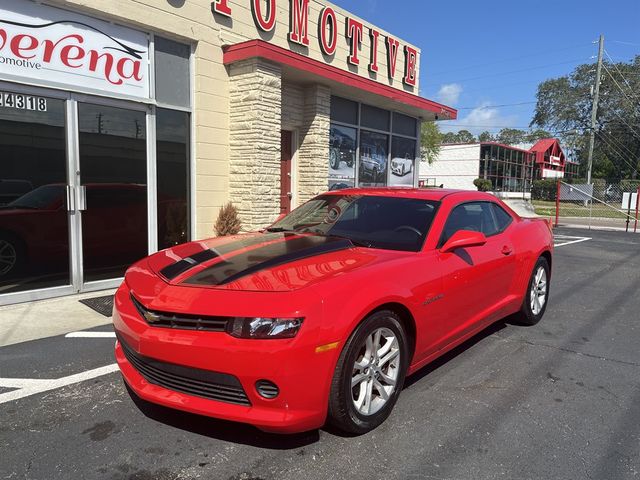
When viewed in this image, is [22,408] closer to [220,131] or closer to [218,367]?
[218,367]

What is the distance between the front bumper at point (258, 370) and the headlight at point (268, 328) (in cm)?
3

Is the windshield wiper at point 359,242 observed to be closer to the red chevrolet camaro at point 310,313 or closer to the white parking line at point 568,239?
the red chevrolet camaro at point 310,313

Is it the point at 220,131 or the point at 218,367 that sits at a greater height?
the point at 220,131

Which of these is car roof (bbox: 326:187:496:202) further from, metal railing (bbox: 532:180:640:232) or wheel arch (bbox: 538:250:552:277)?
metal railing (bbox: 532:180:640:232)

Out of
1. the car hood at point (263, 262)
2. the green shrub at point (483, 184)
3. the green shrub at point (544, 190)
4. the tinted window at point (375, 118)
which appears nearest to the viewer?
the car hood at point (263, 262)

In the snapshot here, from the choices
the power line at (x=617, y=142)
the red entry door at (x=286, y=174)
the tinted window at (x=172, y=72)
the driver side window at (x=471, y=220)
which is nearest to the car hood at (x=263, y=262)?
the driver side window at (x=471, y=220)

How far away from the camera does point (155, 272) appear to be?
3266 millimetres

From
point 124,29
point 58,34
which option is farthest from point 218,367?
point 124,29

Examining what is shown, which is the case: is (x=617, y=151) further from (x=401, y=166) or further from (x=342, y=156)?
(x=342, y=156)

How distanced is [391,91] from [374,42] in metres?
1.66

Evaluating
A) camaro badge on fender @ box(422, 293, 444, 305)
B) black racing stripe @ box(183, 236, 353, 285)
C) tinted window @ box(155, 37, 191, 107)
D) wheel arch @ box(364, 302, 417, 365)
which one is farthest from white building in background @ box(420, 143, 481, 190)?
wheel arch @ box(364, 302, 417, 365)

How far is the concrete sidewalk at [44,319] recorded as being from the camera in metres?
4.82

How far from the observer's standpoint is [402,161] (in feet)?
41.6

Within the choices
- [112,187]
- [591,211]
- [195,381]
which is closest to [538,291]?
[195,381]
